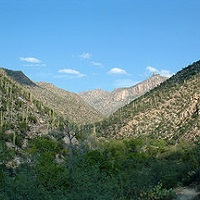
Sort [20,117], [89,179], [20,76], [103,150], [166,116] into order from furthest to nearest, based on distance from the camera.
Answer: [20,76] < [166,116] < [103,150] < [20,117] < [89,179]

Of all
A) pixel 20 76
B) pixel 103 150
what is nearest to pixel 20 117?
pixel 103 150

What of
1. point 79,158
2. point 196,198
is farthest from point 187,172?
point 79,158

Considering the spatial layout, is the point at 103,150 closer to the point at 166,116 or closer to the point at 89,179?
the point at 166,116

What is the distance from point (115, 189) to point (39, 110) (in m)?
58.5

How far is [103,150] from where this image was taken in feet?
206

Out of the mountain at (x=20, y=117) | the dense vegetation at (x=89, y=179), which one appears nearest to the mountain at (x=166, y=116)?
the mountain at (x=20, y=117)

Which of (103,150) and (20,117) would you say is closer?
(20,117)

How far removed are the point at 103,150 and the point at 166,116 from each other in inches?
1099

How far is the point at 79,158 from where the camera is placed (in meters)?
23.0

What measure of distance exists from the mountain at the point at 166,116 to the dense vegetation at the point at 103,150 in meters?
0.25

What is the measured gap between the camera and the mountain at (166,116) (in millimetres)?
77875

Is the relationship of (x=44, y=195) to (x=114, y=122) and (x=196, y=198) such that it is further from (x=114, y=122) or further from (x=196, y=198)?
(x=114, y=122)

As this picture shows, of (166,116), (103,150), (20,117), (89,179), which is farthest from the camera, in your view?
(166,116)

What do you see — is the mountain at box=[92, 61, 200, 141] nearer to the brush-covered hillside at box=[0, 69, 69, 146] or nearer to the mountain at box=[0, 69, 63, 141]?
the mountain at box=[0, 69, 63, 141]
